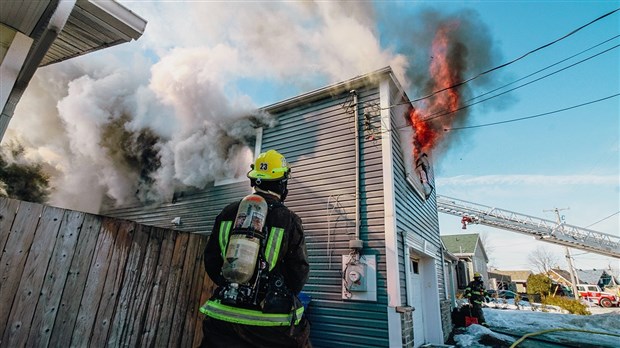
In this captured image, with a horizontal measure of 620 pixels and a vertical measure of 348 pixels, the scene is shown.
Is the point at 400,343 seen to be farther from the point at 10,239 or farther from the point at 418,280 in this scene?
the point at 10,239

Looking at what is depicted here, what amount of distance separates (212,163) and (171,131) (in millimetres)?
1740

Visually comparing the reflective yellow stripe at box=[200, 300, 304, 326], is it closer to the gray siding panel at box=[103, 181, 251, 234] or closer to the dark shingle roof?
the gray siding panel at box=[103, 181, 251, 234]

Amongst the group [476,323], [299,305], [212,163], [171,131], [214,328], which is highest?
[171,131]

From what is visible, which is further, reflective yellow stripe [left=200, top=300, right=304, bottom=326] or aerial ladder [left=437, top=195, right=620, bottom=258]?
aerial ladder [left=437, top=195, right=620, bottom=258]

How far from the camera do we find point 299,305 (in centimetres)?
178

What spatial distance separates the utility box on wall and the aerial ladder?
17790mm

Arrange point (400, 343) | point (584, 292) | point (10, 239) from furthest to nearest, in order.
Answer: point (584, 292), point (400, 343), point (10, 239)

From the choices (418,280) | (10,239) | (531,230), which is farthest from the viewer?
(531,230)

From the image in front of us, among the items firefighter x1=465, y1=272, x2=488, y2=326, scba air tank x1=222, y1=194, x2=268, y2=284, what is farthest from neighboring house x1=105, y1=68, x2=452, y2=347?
scba air tank x1=222, y1=194, x2=268, y2=284

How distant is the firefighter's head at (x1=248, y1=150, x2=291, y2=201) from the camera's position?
2.15 m

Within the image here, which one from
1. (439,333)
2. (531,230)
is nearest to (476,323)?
(439,333)

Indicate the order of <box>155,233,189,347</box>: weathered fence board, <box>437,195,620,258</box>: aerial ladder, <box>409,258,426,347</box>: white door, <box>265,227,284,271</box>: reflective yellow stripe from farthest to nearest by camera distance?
<box>437,195,620,258</box>: aerial ladder, <box>409,258,426,347</box>: white door, <box>155,233,189,347</box>: weathered fence board, <box>265,227,284,271</box>: reflective yellow stripe

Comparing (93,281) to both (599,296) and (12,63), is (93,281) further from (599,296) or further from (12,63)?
(599,296)

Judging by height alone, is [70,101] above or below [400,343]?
above
